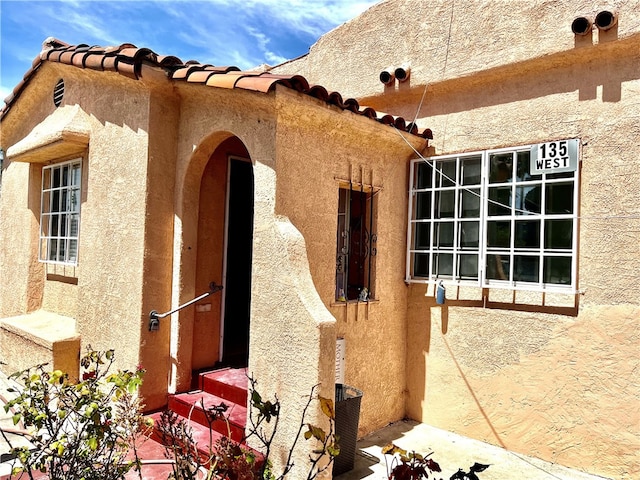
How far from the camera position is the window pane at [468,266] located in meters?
7.25

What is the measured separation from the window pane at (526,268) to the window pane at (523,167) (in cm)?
111

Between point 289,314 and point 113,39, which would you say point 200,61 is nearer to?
point 113,39

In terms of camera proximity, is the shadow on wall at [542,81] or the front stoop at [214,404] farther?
the shadow on wall at [542,81]

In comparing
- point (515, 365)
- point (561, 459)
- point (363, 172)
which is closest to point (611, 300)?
point (515, 365)

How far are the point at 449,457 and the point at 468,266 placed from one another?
2.71 m

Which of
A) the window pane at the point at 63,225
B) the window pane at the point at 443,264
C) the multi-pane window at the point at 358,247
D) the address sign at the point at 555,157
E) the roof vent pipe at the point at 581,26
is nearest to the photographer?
the roof vent pipe at the point at 581,26

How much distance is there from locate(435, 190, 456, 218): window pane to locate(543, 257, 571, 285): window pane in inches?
63.3

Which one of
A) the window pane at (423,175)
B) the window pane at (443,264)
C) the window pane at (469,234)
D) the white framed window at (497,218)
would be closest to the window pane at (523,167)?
the white framed window at (497,218)

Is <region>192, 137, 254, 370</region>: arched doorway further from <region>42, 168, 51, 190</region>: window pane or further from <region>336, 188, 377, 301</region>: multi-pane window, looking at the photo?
<region>42, 168, 51, 190</region>: window pane

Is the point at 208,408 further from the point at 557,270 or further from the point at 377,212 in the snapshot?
the point at 557,270

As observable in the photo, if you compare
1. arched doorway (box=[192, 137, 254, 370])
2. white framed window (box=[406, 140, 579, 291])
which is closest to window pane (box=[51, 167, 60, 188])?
arched doorway (box=[192, 137, 254, 370])

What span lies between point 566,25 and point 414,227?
3.50m

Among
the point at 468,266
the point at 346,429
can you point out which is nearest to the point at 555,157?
the point at 468,266

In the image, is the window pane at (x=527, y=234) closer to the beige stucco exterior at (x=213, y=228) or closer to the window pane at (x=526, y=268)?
the window pane at (x=526, y=268)
